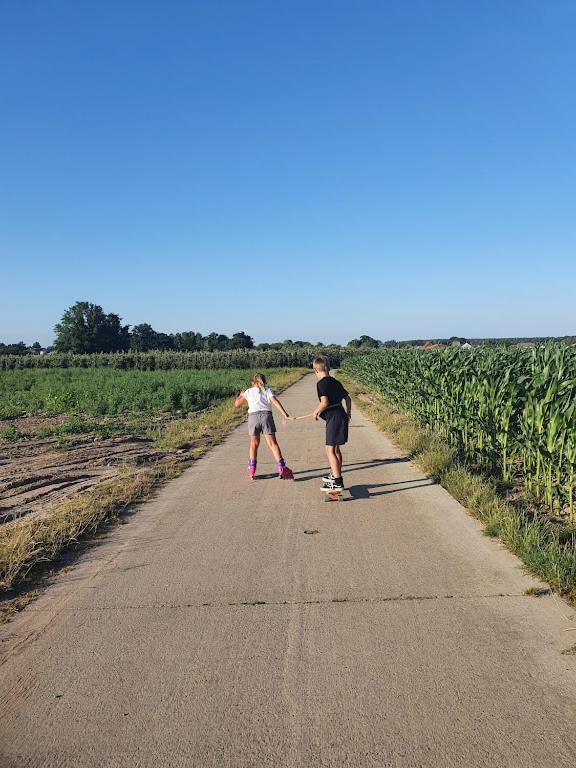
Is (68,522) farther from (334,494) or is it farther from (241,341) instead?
(241,341)

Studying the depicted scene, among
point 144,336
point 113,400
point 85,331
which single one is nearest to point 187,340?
point 144,336

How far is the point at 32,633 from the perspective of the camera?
157 inches

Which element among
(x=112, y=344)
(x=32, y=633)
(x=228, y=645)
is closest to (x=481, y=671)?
(x=228, y=645)

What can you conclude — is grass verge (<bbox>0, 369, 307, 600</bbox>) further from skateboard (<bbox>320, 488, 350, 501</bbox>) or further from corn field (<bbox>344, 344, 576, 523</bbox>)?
corn field (<bbox>344, 344, 576, 523</bbox>)

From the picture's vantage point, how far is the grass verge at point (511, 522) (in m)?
4.62

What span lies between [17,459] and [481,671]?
37.7 feet

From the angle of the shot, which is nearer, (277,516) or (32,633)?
(32,633)

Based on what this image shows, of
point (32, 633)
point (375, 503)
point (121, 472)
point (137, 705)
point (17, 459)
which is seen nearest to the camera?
point (137, 705)

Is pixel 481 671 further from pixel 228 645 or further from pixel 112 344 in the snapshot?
pixel 112 344

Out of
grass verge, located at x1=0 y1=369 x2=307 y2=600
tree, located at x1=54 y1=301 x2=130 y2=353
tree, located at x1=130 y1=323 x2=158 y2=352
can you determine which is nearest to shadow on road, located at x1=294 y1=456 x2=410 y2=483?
grass verge, located at x1=0 y1=369 x2=307 y2=600

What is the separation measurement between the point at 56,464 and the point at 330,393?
6.37 meters

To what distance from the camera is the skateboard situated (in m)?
7.55

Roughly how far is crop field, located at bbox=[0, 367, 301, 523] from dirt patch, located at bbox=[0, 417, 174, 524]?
12 millimetres

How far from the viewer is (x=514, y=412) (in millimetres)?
8680
